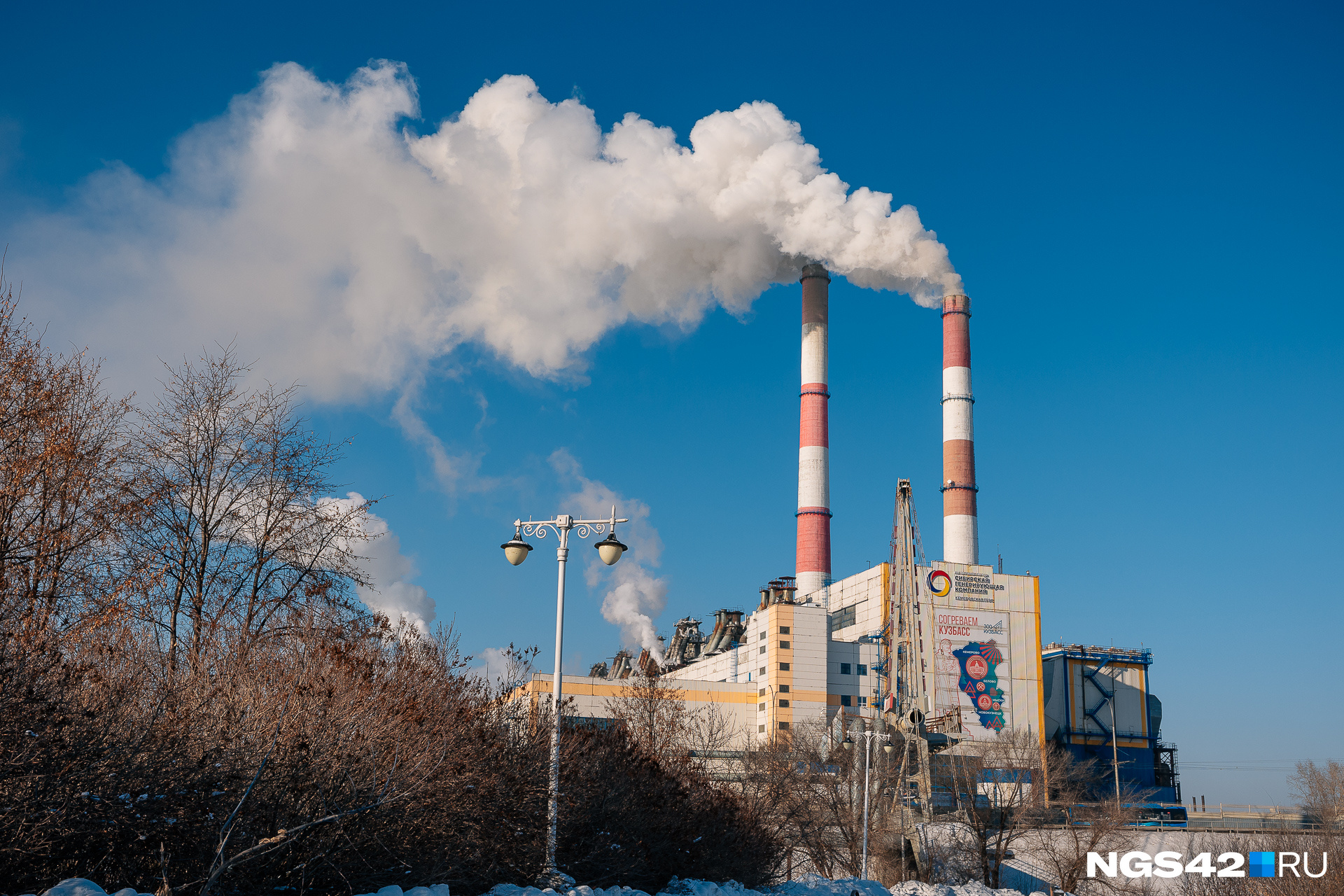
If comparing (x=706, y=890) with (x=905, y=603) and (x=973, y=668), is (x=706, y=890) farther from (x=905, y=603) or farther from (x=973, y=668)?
(x=973, y=668)

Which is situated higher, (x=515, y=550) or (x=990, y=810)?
(x=515, y=550)

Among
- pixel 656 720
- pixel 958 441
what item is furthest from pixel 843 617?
pixel 656 720

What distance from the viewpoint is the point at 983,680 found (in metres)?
78.6

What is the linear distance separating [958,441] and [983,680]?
700 inches

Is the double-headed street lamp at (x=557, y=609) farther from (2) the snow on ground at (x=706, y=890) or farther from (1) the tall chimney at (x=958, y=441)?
(1) the tall chimney at (x=958, y=441)

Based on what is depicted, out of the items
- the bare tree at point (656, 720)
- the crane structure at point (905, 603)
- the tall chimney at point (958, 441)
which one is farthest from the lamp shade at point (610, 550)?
the tall chimney at point (958, 441)

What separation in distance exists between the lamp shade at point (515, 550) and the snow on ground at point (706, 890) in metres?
4.68

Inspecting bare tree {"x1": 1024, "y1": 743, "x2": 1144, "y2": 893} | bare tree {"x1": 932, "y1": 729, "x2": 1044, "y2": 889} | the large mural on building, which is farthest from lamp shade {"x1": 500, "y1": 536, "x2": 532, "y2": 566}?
the large mural on building

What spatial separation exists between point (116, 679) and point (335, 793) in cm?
279

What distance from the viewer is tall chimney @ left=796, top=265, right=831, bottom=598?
255 feet

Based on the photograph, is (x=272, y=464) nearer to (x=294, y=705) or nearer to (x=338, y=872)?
→ (x=294, y=705)

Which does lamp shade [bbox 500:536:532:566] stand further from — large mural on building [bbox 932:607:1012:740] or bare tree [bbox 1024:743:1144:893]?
large mural on building [bbox 932:607:1012:740]

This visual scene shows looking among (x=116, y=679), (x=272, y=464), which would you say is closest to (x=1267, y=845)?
(x=272, y=464)

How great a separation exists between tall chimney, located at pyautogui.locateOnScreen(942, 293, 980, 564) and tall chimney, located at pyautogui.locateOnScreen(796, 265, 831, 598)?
899cm
